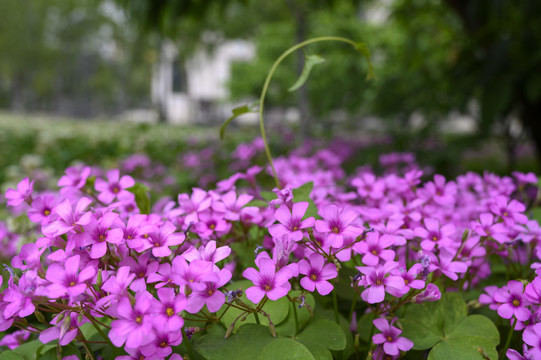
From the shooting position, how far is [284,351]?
827 millimetres

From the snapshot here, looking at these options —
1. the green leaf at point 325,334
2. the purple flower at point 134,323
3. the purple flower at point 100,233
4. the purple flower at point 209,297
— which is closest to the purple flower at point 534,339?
the green leaf at point 325,334

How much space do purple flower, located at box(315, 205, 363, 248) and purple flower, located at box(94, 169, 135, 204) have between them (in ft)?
2.05

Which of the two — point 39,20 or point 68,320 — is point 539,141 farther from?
point 39,20

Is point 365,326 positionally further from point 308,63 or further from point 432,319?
point 308,63

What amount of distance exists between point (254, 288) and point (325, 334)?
223 mm

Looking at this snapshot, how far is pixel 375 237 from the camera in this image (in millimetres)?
1025

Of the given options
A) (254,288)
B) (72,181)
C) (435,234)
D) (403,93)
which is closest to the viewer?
(254,288)

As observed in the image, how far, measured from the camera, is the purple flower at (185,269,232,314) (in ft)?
2.60

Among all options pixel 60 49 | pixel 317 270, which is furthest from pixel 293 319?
pixel 60 49

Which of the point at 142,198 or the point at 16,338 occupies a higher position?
the point at 142,198

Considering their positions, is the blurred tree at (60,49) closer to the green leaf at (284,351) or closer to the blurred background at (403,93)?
the blurred background at (403,93)

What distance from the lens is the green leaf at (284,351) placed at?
0.82 meters

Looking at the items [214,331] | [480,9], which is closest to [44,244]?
[214,331]

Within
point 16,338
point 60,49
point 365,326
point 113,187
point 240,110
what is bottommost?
point 60,49
